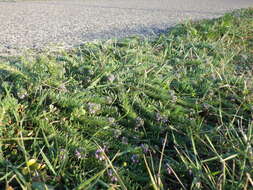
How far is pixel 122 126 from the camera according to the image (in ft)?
4.80

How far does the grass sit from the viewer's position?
1.11m

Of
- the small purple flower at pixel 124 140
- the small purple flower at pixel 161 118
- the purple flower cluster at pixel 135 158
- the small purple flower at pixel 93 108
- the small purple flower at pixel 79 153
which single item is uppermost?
the small purple flower at pixel 93 108

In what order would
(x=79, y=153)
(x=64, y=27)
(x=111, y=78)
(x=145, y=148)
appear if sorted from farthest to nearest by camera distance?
(x=64, y=27), (x=111, y=78), (x=145, y=148), (x=79, y=153)

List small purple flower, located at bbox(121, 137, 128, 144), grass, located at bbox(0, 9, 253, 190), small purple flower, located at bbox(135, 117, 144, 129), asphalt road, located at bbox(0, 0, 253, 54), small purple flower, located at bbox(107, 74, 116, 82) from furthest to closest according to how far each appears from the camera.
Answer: asphalt road, located at bbox(0, 0, 253, 54) < small purple flower, located at bbox(107, 74, 116, 82) < small purple flower, located at bbox(135, 117, 144, 129) < small purple flower, located at bbox(121, 137, 128, 144) < grass, located at bbox(0, 9, 253, 190)

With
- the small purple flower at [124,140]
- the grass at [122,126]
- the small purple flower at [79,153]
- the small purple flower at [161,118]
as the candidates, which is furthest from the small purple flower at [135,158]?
the small purple flower at [161,118]

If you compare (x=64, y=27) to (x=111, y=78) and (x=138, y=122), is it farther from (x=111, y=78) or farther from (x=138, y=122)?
(x=138, y=122)

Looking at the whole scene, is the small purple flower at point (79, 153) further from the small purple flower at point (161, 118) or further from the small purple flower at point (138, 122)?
the small purple flower at point (161, 118)

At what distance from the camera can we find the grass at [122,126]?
1113mm

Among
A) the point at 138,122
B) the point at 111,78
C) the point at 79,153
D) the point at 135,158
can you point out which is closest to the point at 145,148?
the point at 135,158

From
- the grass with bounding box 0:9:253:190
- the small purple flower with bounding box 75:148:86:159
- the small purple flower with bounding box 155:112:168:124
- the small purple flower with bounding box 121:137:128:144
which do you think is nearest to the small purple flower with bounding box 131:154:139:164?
the grass with bounding box 0:9:253:190

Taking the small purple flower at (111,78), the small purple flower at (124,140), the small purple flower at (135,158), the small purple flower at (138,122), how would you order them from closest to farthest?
the small purple flower at (135,158) → the small purple flower at (124,140) → the small purple flower at (138,122) → the small purple flower at (111,78)

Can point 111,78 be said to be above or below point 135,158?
above

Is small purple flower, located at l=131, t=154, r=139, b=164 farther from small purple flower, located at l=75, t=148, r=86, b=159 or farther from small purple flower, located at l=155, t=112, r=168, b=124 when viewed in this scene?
small purple flower, located at l=155, t=112, r=168, b=124

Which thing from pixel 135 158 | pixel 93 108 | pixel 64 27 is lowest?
pixel 135 158
